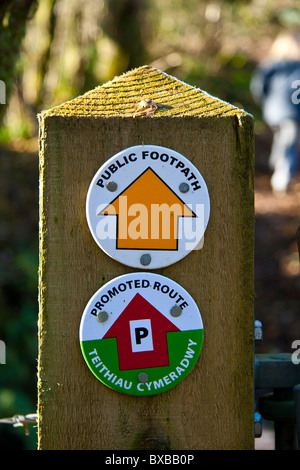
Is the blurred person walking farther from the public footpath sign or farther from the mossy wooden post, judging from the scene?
the public footpath sign

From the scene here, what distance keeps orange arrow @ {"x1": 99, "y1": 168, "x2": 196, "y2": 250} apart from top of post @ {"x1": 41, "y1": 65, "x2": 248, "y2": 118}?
16 centimetres

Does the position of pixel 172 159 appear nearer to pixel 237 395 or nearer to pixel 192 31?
pixel 237 395

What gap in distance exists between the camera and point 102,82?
420 inches

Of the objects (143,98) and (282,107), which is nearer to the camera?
(143,98)

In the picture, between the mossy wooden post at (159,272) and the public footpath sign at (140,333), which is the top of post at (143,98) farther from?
the public footpath sign at (140,333)

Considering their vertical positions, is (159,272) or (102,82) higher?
(102,82)

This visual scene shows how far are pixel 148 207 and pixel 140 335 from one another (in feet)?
0.96

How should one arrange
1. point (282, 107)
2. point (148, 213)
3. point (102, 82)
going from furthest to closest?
point (102, 82) → point (282, 107) → point (148, 213)

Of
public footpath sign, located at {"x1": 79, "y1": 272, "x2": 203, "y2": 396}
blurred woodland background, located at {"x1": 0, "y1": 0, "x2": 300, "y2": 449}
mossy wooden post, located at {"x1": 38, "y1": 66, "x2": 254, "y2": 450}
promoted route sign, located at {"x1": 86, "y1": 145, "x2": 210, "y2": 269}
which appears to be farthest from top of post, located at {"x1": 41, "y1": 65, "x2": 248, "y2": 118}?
blurred woodland background, located at {"x1": 0, "y1": 0, "x2": 300, "y2": 449}

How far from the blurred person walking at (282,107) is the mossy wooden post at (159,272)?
733cm

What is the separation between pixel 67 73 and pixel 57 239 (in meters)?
9.60

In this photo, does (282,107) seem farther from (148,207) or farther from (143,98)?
(148,207)

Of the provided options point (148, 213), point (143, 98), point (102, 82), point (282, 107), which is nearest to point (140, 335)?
point (148, 213)
